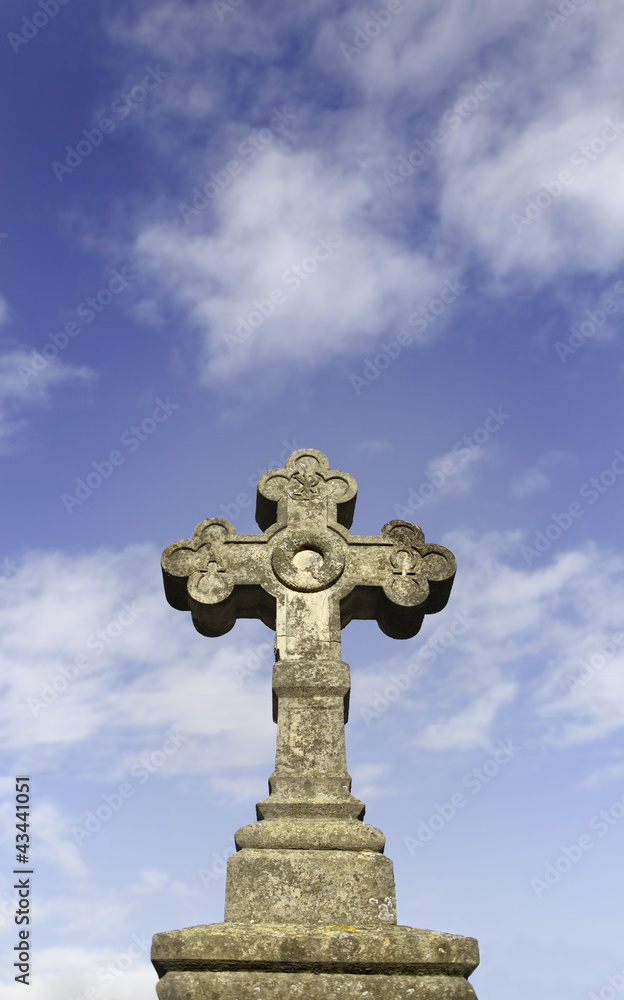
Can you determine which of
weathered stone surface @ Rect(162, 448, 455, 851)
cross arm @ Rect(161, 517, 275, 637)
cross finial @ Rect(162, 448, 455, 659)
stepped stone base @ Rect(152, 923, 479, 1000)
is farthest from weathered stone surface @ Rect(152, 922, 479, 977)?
cross arm @ Rect(161, 517, 275, 637)

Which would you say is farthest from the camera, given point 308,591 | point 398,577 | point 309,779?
point 398,577

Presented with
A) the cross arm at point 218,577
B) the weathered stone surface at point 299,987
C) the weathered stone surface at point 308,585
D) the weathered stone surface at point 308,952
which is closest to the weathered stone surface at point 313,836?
the weathered stone surface at point 308,585

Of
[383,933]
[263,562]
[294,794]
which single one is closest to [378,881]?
[383,933]

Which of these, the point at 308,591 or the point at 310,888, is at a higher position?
the point at 308,591

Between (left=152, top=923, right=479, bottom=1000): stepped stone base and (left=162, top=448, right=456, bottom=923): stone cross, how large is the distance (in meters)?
0.83

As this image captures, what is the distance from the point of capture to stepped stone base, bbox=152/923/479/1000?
400 cm

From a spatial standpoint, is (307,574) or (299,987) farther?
(307,574)

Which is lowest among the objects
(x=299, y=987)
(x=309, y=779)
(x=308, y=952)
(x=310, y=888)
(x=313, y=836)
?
(x=299, y=987)

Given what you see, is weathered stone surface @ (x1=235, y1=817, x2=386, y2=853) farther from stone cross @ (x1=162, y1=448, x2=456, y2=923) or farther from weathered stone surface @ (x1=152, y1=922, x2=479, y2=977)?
weathered stone surface @ (x1=152, y1=922, x2=479, y2=977)

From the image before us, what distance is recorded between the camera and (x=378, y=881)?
181 inches

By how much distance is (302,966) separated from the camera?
4.04 meters

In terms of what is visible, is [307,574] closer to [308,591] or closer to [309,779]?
[308,591]

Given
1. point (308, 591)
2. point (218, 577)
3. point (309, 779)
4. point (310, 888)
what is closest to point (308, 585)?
point (308, 591)

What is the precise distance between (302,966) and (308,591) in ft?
7.99
